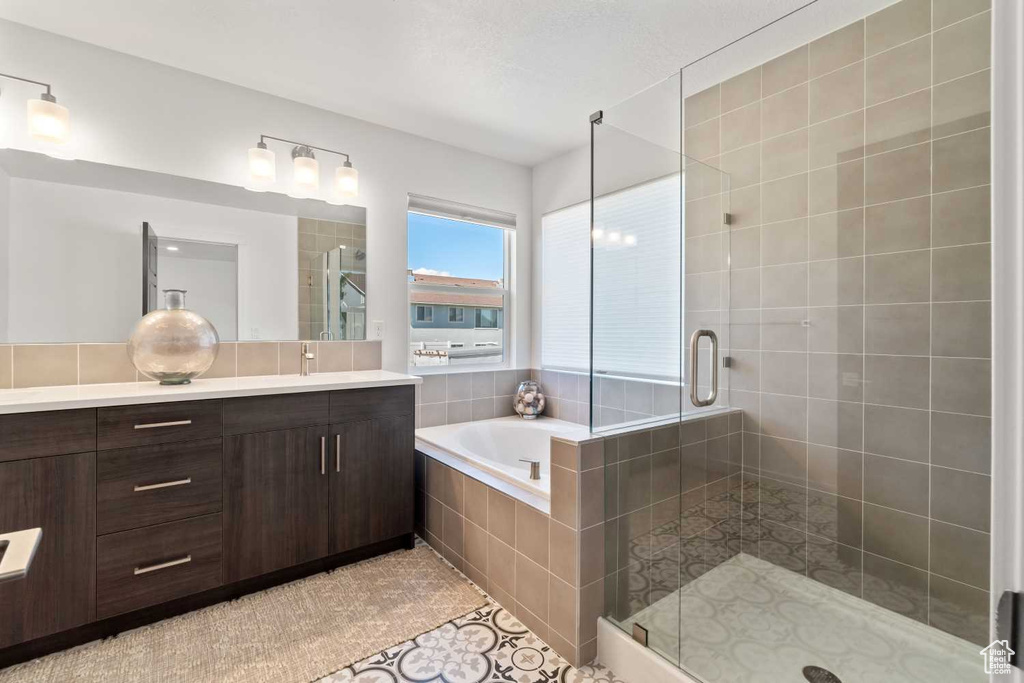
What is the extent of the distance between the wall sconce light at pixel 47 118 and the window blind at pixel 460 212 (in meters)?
1.65

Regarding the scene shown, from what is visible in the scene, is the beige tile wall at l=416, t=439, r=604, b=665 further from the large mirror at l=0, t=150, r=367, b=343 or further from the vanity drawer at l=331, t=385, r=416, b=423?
the large mirror at l=0, t=150, r=367, b=343

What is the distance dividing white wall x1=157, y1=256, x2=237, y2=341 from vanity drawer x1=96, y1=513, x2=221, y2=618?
0.97 metres

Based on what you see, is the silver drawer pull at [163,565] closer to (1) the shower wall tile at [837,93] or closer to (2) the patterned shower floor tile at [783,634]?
(2) the patterned shower floor tile at [783,634]

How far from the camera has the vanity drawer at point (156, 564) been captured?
1.69 metres

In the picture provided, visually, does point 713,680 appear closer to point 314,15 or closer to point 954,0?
point 954,0

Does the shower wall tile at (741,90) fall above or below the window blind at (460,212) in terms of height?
above

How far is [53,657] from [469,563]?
4.91 ft

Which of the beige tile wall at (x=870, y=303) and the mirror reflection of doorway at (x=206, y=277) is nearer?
the beige tile wall at (x=870, y=303)

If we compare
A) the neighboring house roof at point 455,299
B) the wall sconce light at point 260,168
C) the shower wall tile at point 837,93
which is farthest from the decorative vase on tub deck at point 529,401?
the shower wall tile at point 837,93

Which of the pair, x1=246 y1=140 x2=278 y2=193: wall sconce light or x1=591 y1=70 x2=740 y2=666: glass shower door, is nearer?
x1=591 y1=70 x2=740 y2=666: glass shower door

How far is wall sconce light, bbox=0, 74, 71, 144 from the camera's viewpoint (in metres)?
1.95

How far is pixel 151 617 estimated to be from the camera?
179cm

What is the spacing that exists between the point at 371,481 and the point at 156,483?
847 millimetres

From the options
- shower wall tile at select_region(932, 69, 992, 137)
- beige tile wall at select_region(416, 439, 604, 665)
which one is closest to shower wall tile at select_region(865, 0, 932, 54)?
shower wall tile at select_region(932, 69, 992, 137)
